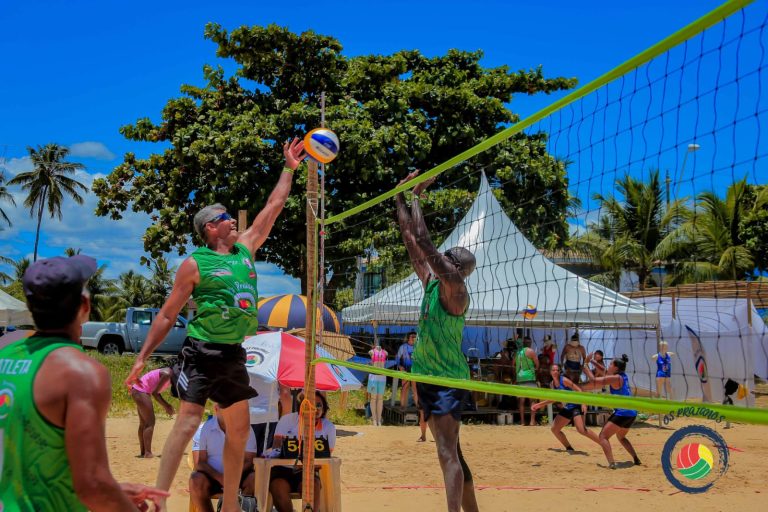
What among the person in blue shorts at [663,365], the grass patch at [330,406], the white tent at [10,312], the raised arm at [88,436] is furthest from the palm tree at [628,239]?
the raised arm at [88,436]

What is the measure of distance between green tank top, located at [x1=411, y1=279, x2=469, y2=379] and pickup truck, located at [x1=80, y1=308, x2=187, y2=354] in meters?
21.4

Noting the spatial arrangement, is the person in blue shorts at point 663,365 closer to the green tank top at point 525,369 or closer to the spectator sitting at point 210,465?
the green tank top at point 525,369

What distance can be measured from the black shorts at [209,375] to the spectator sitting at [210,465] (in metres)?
1.08

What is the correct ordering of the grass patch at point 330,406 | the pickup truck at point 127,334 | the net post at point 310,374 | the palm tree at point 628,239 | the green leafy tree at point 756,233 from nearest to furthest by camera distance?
the net post at point 310,374
the grass patch at point 330,406
the palm tree at point 628,239
the green leafy tree at point 756,233
the pickup truck at point 127,334

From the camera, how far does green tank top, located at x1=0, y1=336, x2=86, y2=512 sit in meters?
1.90

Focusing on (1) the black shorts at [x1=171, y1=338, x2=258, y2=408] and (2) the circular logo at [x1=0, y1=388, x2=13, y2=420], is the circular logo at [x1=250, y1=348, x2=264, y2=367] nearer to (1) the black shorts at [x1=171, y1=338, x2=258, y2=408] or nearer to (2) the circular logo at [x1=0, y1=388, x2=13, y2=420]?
(1) the black shorts at [x1=171, y1=338, x2=258, y2=408]

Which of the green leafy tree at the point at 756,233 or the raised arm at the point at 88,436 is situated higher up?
the green leafy tree at the point at 756,233

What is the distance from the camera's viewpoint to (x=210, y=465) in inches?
209

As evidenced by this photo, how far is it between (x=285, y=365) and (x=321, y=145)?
12.5 ft

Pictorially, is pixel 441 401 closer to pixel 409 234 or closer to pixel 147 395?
pixel 409 234

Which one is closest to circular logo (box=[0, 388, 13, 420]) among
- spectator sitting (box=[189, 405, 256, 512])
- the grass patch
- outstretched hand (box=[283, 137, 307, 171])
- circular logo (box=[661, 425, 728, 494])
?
outstretched hand (box=[283, 137, 307, 171])

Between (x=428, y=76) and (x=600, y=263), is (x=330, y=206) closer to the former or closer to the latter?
(x=428, y=76)

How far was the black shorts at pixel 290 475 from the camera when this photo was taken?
17.8ft

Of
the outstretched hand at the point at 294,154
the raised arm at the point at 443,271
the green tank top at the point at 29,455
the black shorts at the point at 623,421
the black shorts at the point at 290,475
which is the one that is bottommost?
the black shorts at the point at 290,475
